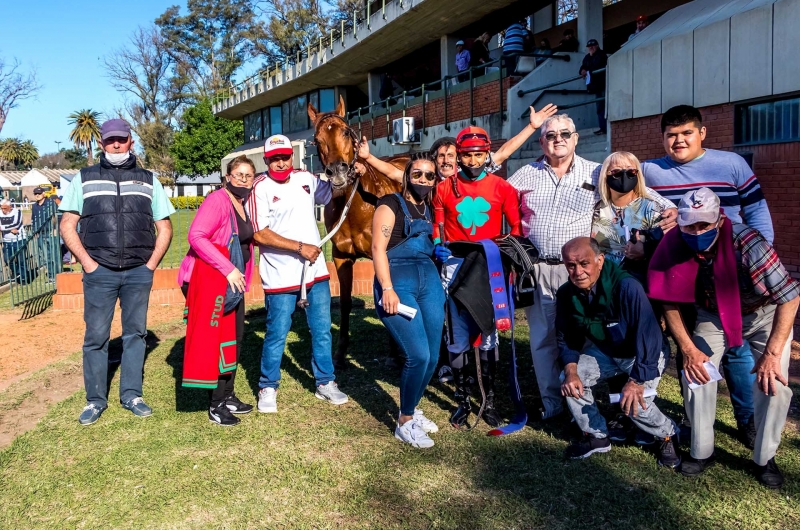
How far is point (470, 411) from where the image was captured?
15.9 feet

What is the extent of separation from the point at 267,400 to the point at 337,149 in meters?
2.11

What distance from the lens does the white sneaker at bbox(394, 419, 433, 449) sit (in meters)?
4.27

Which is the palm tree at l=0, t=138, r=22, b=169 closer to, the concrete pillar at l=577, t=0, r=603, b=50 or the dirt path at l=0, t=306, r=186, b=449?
the concrete pillar at l=577, t=0, r=603, b=50

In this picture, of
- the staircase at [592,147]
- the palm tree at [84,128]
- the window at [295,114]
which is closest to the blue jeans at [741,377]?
the staircase at [592,147]

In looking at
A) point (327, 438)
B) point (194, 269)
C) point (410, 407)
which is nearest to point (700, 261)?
point (410, 407)

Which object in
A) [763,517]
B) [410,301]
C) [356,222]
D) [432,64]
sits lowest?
[763,517]

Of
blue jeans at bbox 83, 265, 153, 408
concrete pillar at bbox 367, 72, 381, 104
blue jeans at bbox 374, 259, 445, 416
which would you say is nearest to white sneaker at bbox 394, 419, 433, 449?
blue jeans at bbox 374, 259, 445, 416

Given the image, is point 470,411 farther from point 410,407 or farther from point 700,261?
point 700,261

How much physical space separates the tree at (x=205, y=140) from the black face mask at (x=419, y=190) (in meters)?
48.1

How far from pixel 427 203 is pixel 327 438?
172 cm

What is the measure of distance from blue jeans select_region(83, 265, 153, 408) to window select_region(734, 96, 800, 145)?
7.42m

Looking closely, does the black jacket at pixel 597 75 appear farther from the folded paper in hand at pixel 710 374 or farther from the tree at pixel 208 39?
the tree at pixel 208 39

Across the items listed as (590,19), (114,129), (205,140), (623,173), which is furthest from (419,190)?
(205,140)

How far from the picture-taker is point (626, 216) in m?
4.12
